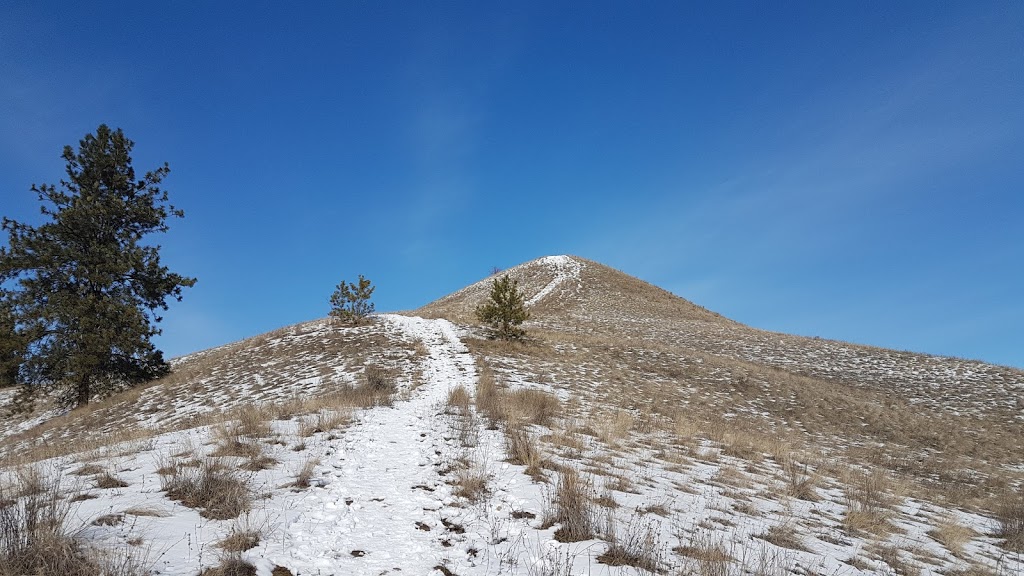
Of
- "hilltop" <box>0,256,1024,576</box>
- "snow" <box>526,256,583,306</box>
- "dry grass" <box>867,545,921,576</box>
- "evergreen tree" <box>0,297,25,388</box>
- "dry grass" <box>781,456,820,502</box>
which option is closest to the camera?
"hilltop" <box>0,256,1024,576</box>

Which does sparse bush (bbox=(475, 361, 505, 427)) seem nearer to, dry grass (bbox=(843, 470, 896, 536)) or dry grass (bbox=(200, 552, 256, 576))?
dry grass (bbox=(843, 470, 896, 536))

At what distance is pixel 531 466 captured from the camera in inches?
295

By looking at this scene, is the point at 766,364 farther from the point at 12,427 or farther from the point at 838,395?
the point at 12,427

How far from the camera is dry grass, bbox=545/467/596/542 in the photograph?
204 inches

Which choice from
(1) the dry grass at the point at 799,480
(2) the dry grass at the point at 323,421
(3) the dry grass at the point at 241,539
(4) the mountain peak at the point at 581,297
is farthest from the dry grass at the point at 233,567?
(4) the mountain peak at the point at 581,297

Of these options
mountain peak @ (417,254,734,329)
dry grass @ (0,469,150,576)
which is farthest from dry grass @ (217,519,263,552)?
mountain peak @ (417,254,734,329)

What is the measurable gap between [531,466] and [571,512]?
6.95ft

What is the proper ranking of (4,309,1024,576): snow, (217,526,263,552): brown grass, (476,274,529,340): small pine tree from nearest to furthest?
(217,526,263,552): brown grass → (4,309,1024,576): snow → (476,274,529,340): small pine tree

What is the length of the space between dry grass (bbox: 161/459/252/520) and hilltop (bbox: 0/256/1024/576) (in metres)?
0.06

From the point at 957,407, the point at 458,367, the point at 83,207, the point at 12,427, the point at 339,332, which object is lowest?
the point at 12,427

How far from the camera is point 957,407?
23.1 metres

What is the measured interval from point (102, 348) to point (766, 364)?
3755 cm

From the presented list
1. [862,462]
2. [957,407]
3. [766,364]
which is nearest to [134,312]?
[862,462]

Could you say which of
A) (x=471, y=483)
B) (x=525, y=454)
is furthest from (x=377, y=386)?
(x=471, y=483)
